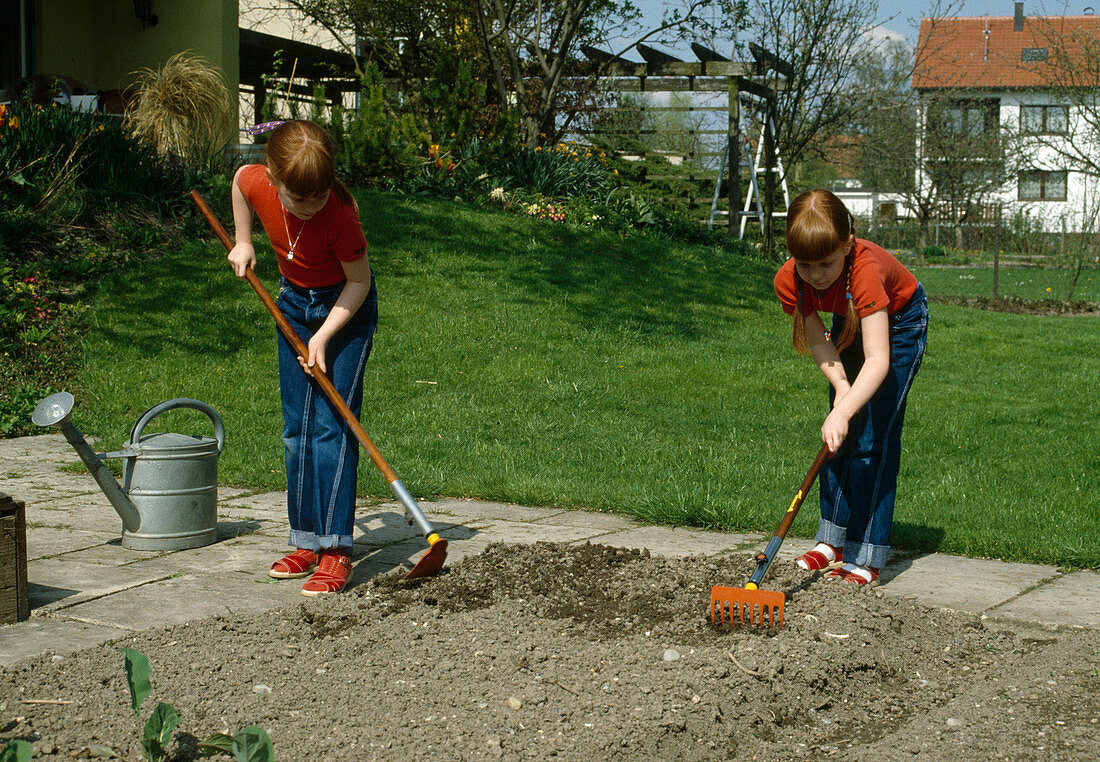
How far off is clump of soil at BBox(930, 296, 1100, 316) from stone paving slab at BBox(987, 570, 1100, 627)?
11.4 meters

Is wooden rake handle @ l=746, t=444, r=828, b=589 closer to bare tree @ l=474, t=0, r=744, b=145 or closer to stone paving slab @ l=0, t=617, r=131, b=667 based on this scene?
stone paving slab @ l=0, t=617, r=131, b=667

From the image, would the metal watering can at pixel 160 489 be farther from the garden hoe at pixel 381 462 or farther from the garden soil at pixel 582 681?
the garden soil at pixel 582 681

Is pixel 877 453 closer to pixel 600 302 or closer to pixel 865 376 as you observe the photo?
pixel 865 376

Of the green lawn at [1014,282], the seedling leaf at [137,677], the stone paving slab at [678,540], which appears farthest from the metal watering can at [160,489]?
the green lawn at [1014,282]

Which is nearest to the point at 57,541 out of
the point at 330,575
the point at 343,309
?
the point at 330,575

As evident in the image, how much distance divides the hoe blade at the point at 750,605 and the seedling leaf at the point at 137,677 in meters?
1.62

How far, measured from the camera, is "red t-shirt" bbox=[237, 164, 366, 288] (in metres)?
3.50

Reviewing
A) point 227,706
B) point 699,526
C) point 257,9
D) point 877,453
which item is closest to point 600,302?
point 699,526

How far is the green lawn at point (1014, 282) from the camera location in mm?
16922

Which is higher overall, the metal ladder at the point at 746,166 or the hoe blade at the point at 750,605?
the metal ladder at the point at 746,166

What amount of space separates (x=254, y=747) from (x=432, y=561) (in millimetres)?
1365

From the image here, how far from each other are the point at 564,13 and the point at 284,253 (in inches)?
444

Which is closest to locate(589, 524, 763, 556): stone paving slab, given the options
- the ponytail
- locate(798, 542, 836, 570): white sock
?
locate(798, 542, 836, 570): white sock

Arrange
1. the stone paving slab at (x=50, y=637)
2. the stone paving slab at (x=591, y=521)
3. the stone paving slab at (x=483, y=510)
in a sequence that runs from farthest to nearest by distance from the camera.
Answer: the stone paving slab at (x=483, y=510) < the stone paving slab at (x=591, y=521) < the stone paving slab at (x=50, y=637)
